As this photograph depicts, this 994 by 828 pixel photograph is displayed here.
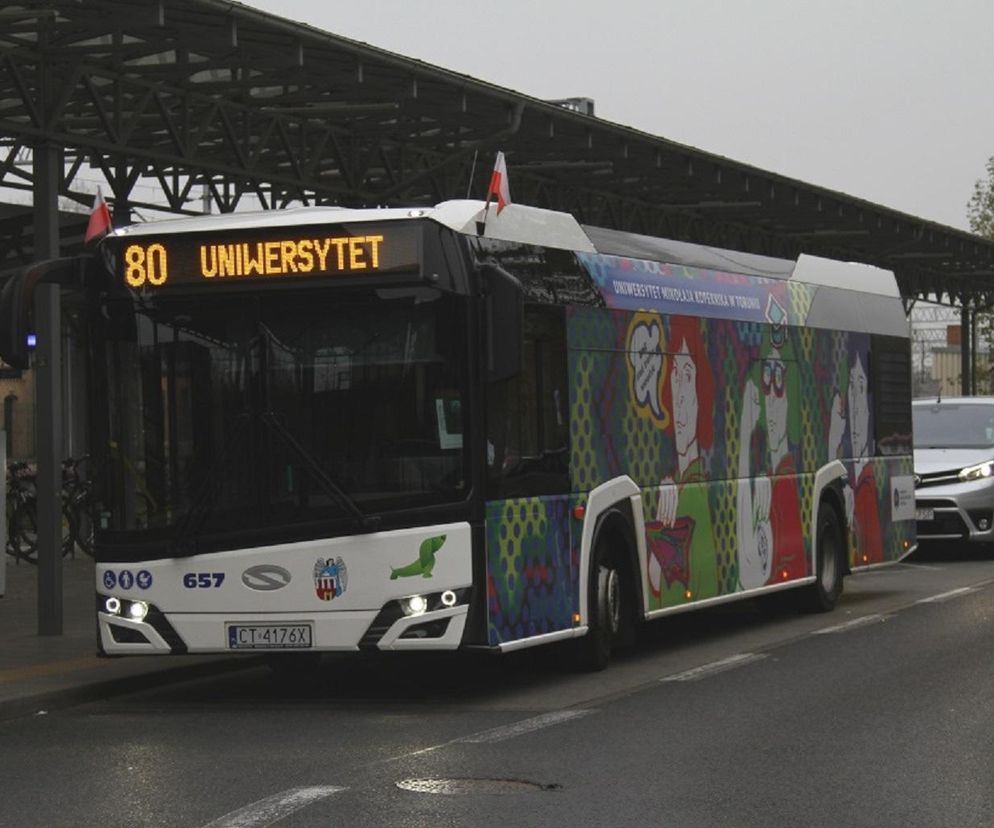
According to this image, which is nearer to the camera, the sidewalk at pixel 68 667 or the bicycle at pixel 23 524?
the sidewalk at pixel 68 667

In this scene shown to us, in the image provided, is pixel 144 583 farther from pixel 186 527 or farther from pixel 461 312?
pixel 461 312

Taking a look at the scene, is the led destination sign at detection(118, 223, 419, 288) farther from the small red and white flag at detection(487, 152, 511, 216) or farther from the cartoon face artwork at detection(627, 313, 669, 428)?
the cartoon face artwork at detection(627, 313, 669, 428)

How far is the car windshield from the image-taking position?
87.2 ft

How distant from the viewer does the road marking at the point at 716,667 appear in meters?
13.4

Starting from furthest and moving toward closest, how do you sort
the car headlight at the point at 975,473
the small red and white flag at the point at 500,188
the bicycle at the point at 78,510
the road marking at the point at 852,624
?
the bicycle at the point at 78,510 < the car headlight at the point at 975,473 < the road marking at the point at 852,624 < the small red and white flag at the point at 500,188

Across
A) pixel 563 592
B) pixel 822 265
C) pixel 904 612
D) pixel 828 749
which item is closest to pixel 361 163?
pixel 822 265

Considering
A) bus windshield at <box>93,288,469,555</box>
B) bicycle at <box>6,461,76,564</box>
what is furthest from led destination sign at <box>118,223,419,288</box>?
bicycle at <box>6,461,76,564</box>

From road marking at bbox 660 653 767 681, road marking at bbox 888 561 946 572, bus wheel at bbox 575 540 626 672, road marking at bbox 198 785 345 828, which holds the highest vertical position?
bus wheel at bbox 575 540 626 672

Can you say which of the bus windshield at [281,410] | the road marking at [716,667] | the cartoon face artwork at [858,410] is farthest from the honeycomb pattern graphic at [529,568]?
the cartoon face artwork at [858,410]

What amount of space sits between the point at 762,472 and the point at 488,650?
492cm

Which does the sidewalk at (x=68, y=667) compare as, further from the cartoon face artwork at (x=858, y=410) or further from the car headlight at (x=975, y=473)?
the car headlight at (x=975, y=473)

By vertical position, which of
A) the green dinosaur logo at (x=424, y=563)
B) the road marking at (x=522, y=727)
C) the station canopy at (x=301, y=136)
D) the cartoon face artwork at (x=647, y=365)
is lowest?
the road marking at (x=522, y=727)

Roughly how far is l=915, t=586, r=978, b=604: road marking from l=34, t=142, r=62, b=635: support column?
7276mm

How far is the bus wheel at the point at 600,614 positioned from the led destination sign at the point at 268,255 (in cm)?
257
